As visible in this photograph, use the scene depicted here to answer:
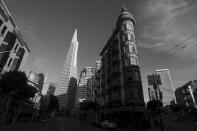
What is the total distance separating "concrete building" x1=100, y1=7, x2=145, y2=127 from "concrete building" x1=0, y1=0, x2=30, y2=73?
27858 mm

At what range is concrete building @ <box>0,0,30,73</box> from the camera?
36688 millimetres

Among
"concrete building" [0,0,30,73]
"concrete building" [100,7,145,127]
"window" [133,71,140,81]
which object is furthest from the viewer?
"concrete building" [0,0,30,73]

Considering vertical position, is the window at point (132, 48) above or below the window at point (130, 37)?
below

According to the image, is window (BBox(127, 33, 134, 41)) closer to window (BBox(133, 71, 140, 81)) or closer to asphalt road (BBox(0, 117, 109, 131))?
Result: window (BBox(133, 71, 140, 81))

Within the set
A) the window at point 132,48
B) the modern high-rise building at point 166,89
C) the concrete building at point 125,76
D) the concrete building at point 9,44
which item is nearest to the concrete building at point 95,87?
the concrete building at point 125,76

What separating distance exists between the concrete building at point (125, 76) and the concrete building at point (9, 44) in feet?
91.4

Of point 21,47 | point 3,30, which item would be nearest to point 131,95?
point 3,30

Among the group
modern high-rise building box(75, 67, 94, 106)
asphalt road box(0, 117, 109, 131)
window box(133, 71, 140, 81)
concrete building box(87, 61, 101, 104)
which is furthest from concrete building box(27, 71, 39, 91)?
window box(133, 71, 140, 81)

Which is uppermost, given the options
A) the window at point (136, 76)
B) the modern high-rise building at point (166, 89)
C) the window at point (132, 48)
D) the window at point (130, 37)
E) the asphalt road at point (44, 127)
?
the modern high-rise building at point (166, 89)

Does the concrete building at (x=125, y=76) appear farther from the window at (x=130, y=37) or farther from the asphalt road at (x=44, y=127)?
the asphalt road at (x=44, y=127)

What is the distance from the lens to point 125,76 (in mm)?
35594

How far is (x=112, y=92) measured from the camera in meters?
40.6

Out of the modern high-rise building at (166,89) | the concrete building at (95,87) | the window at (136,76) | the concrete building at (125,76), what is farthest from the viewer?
the modern high-rise building at (166,89)

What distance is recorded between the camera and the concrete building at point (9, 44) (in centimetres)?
3669
